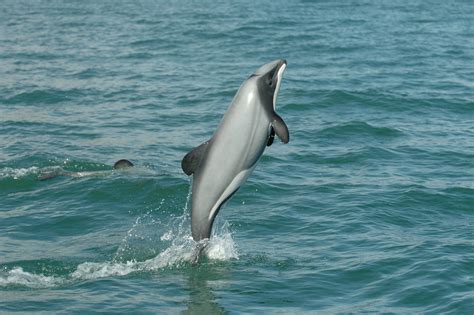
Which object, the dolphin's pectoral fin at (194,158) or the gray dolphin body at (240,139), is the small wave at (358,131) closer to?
the gray dolphin body at (240,139)

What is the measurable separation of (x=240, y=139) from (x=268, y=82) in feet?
2.52

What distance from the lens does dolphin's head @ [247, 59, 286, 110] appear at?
12.9 meters

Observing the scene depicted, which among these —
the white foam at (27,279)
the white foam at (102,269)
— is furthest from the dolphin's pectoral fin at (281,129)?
the white foam at (27,279)

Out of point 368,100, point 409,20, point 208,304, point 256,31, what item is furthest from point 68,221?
point 409,20

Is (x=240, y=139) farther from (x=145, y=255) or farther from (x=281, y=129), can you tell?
(x=145, y=255)

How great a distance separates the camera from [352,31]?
A: 42.5m

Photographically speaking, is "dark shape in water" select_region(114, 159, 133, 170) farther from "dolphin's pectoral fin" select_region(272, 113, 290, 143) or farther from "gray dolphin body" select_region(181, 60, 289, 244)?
"dolphin's pectoral fin" select_region(272, 113, 290, 143)

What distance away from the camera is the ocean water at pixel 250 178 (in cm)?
1430

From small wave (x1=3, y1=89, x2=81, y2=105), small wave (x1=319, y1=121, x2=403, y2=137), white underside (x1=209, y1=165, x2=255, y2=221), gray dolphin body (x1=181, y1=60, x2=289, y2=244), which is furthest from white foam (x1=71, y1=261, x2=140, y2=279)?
small wave (x1=3, y1=89, x2=81, y2=105)

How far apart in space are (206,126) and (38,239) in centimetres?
953

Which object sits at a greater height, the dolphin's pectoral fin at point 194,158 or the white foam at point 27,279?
the dolphin's pectoral fin at point 194,158

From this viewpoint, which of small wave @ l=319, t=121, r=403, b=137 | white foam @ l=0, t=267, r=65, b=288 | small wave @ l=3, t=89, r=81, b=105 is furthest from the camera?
small wave @ l=3, t=89, r=81, b=105

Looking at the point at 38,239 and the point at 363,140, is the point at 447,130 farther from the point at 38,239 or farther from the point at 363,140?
the point at 38,239

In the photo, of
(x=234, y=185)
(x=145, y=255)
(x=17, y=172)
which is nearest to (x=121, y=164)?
(x=17, y=172)
